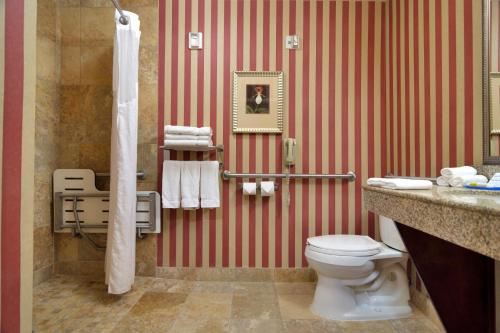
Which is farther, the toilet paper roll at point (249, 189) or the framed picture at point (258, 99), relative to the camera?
the framed picture at point (258, 99)

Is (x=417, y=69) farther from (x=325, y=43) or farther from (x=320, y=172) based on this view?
(x=320, y=172)

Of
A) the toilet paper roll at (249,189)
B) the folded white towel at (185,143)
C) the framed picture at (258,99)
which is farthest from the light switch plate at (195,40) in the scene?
the toilet paper roll at (249,189)

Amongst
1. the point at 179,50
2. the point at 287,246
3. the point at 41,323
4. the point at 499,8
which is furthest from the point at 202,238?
the point at 499,8

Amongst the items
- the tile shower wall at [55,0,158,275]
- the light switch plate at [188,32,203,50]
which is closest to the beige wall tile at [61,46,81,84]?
the tile shower wall at [55,0,158,275]

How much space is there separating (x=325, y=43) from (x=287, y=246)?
1.69 meters

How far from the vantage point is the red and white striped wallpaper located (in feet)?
7.50

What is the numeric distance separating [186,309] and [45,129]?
173cm

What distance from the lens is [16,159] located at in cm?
81

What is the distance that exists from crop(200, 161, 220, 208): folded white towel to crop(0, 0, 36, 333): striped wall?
4.35 ft

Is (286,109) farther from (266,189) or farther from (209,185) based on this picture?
(209,185)

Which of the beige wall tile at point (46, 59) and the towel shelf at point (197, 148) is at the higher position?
the beige wall tile at point (46, 59)

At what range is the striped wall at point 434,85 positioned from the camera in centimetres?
144

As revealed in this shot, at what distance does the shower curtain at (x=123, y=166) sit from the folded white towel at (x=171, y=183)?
27cm

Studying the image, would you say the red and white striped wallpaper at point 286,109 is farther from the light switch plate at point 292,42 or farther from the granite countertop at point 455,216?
the granite countertop at point 455,216
